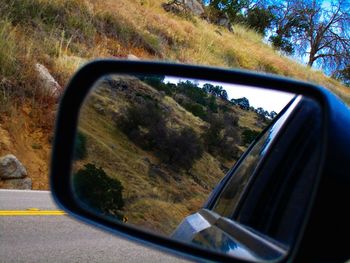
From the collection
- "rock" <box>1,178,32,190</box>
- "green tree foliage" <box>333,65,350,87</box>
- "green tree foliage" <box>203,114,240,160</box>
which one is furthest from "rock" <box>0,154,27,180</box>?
"green tree foliage" <box>333,65,350,87</box>

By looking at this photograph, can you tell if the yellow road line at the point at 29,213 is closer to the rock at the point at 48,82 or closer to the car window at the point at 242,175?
the car window at the point at 242,175

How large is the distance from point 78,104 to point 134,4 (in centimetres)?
2444

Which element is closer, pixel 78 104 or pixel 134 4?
pixel 78 104

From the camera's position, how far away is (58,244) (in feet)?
21.1

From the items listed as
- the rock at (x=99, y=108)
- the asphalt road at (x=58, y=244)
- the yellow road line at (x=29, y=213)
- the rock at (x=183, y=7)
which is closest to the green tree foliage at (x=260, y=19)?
the rock at (x=183, y=7)

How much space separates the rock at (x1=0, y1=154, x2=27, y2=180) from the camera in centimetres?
1135

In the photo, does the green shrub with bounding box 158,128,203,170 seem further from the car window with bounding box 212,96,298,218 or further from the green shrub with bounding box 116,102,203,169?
the car window with bounding box 212,96,298,218

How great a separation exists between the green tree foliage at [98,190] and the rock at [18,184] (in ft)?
29.4

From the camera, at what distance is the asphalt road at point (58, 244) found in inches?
233

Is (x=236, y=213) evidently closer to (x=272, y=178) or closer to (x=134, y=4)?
(x=272, y=178)

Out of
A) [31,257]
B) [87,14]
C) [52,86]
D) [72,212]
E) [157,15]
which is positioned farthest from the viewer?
[157,15]

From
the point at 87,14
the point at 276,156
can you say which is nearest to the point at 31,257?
the point at 276,156

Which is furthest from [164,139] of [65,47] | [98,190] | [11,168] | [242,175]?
[65,47]

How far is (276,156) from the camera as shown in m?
2.44
